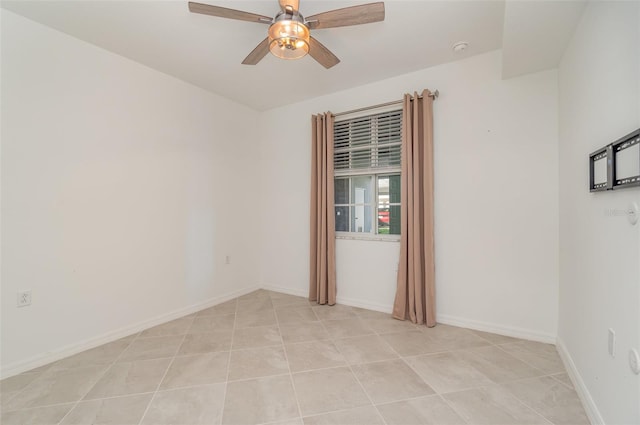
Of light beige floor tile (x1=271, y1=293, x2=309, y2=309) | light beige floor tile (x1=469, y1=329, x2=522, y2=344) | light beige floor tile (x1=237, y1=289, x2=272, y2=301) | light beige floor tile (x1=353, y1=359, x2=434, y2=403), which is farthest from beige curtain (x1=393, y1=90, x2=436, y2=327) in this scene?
light beige floor tile (x1=237, y1=289, x2=272, y2=301)

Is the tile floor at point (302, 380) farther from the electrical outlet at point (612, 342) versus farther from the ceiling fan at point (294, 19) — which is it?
the ceiling fan at point (294, 19)

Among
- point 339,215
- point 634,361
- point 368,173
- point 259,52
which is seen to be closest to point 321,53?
point 259,52

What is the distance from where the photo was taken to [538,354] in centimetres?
223

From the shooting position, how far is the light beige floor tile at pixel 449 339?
2.39m

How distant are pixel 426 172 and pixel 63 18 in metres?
3.39

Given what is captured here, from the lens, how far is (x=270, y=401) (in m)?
1.74

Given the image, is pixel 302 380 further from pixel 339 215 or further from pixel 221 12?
pixel 221 12

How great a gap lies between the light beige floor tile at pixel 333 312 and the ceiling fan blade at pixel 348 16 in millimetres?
2763

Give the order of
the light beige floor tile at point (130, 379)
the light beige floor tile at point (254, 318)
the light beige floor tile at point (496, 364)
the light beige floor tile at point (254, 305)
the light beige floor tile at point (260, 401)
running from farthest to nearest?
the light beige floor tile at point (254, 305) → the light beige floor tile at point (254, 318) → the light beige floor tile at point (496, 364) → the light beige floor tile at point (130, 379) → the light beige floor tile at point (260, 401)

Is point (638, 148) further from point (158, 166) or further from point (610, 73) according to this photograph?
point (158, 166)

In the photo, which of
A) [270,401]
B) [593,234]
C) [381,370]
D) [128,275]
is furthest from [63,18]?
[593,234]

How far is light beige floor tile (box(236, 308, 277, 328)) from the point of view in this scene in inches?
115

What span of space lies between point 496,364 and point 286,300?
2.43 meters

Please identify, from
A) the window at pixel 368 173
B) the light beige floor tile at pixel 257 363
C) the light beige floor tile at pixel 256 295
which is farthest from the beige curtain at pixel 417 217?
the light beige floor tile at pixel 256 295
